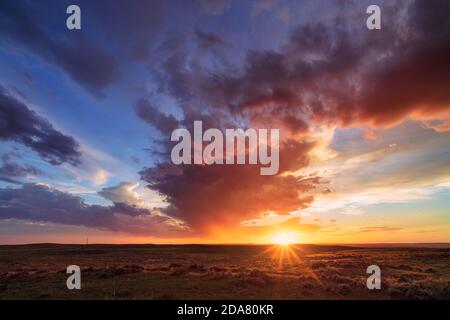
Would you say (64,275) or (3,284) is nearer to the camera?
(3,284)

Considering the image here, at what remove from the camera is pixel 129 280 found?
2656 centimetres

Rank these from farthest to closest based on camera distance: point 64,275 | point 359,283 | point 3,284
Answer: point 64,275
point 3,284
point 359,283

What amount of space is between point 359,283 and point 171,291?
1425cm
